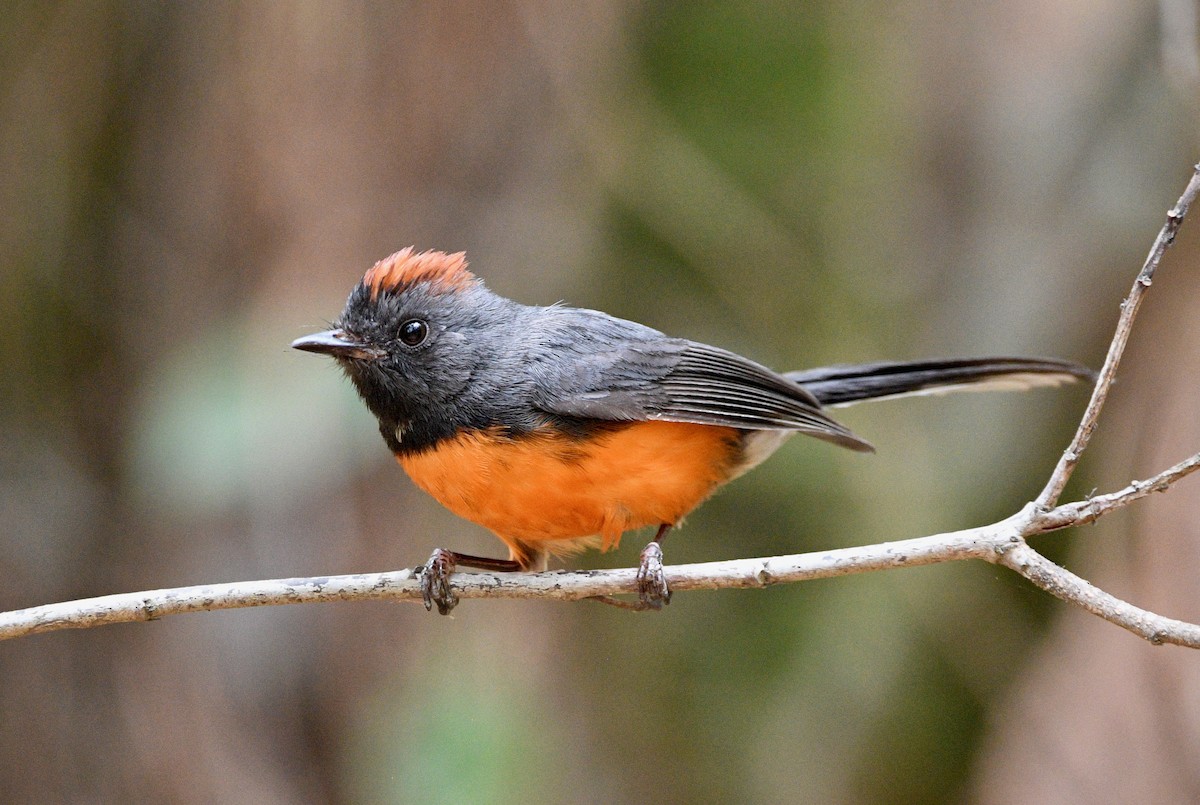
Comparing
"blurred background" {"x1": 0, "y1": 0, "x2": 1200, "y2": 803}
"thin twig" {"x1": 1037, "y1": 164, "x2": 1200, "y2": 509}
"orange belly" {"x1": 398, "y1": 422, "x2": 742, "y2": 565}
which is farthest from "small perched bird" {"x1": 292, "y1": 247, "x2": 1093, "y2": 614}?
"blurred background" {"x1": 0, "y1": 0, "x2": 1200, "y2": 803}

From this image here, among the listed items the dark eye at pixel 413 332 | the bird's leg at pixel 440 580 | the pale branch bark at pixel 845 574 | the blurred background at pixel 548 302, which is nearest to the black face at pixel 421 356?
the dark eye at pixel 413 332

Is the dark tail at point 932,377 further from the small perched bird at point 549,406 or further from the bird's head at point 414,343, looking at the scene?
the bird's head at point 414,343

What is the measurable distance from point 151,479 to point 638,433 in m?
2.25

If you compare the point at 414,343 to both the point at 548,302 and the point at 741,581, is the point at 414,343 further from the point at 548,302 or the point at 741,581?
the point at 548,302

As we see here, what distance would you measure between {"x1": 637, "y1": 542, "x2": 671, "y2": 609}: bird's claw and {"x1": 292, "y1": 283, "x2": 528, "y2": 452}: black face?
1.93ft

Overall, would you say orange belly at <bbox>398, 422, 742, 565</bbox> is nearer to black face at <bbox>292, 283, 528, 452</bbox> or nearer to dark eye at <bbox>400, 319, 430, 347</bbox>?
black face at <bbox>292, 283, 528, 452</bbox>

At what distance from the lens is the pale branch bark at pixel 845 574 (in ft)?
7.95

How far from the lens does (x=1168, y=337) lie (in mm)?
4828

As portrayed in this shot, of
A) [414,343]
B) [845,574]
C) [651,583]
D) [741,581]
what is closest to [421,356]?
[414,343]

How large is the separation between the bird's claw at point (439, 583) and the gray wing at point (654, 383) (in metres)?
0.54

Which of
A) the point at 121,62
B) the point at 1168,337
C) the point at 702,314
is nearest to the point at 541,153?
the point at 702,314

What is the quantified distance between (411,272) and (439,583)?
3.37 ft

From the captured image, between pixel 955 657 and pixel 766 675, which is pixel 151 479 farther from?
pixel 955 657

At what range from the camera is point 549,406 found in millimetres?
3371
